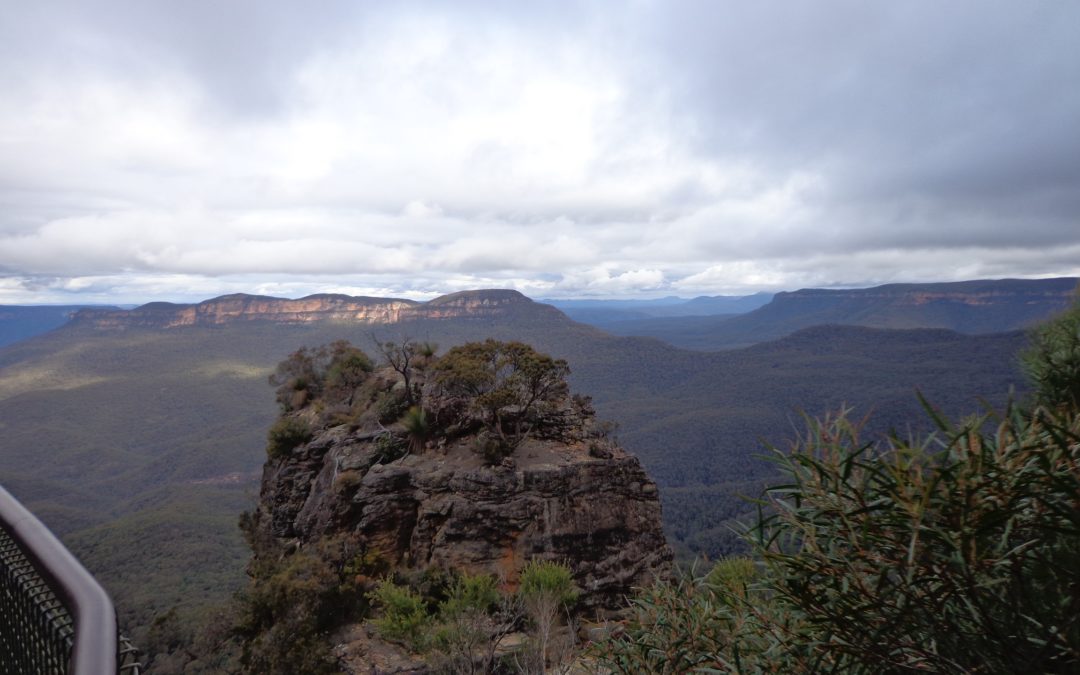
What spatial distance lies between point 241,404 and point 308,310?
53.2 metres

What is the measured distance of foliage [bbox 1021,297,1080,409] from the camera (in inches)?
291

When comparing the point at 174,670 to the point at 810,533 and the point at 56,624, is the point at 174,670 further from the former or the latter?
the point at 810,533

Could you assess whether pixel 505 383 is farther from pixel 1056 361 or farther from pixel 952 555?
pixel 952 555

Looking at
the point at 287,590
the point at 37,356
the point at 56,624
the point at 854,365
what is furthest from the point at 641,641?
the point at 37,356

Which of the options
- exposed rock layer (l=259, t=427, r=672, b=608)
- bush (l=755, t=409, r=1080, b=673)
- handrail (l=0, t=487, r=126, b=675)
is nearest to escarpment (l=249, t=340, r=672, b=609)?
exposed rock layer (l=259, t=427, r=672, b=608)

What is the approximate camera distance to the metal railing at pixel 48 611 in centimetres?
150

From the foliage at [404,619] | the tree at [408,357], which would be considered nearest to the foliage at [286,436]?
the tree at [408,357]

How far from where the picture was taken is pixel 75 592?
1625 millimetres

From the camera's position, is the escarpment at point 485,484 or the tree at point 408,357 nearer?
the escarpment at point 485,484

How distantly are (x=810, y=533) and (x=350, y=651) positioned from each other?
1324 centimetres

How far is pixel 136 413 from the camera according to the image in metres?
115

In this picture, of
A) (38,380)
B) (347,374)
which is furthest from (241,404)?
(347,374)

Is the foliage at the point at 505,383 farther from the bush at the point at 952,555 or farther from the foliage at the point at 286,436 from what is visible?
the bush at the point at 952,555

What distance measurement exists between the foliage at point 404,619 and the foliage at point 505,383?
5165 millimetres
